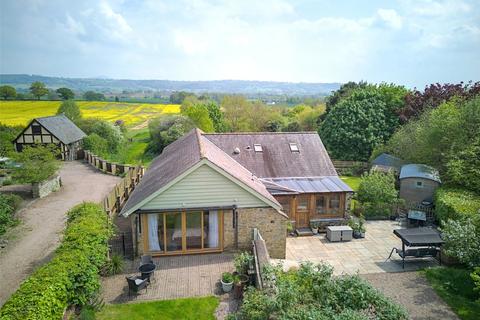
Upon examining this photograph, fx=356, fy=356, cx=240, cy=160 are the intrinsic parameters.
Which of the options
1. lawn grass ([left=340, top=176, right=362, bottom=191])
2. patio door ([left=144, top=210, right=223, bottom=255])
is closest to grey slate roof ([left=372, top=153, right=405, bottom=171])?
lawn grass ([left=340, top=176, right=362, bottom=191])

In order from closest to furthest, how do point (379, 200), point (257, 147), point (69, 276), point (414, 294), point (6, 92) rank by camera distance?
point (69, 276) < point (414, 294) < point (379, 200) < point (257, 147) < point (6, 92)

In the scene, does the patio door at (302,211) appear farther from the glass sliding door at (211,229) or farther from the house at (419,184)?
the house at (419,184)

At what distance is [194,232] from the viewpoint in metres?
18.0

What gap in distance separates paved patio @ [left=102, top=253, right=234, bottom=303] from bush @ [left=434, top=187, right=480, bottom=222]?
12.7 metres

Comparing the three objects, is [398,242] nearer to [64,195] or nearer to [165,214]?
[165,214]

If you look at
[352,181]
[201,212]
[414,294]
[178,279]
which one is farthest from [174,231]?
[352,181]

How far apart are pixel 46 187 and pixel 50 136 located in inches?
630

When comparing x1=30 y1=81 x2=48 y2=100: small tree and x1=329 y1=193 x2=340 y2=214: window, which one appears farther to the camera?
x1=30 y1=81 x2=48 y2=100: small tree

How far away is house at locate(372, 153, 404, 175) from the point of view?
32641 mm

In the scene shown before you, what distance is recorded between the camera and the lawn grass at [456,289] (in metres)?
14.2

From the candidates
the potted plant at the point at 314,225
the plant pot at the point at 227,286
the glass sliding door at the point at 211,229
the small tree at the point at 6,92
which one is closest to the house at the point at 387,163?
the potted plant at the point at 314,225

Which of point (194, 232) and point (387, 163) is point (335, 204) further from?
point (387, 163)

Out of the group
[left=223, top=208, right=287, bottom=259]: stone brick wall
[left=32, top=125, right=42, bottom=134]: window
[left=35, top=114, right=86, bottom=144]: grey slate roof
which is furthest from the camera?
[left=35, top=114, right=86, bottom=144]: grey slate roof

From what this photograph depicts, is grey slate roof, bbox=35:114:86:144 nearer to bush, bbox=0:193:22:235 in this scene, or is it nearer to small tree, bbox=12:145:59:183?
small tree, bbox=12:145:59:183
